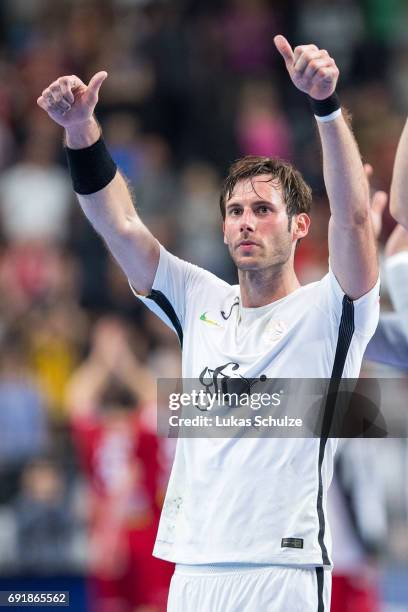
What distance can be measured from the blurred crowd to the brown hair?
10.3 ft

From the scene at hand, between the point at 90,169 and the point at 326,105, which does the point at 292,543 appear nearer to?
the point at 326,105

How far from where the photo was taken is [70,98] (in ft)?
18.3

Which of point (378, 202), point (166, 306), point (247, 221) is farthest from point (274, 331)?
point (378, 202)

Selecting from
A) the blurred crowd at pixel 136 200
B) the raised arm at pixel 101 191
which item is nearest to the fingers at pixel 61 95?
the raised arm at pixel 101 191

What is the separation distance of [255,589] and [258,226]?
5.20 ft

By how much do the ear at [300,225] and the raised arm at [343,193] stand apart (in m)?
0.42

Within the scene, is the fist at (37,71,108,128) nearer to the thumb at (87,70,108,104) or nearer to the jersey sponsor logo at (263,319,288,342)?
the thumb at (87,70,108,104)

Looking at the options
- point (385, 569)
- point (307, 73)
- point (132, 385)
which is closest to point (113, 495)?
point (132, 385)

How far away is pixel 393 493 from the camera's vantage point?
34.4ft

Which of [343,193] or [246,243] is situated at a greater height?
[343,193]

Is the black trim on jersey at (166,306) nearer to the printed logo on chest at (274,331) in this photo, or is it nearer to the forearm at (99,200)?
the forearm at (99,200)

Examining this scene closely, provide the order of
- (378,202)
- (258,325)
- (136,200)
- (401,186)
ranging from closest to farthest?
1. (258,325)
2. (401,186)
3. (378,202)
4. (136,200)

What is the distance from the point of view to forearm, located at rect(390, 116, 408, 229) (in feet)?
19.6

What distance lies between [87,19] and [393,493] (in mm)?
8692
